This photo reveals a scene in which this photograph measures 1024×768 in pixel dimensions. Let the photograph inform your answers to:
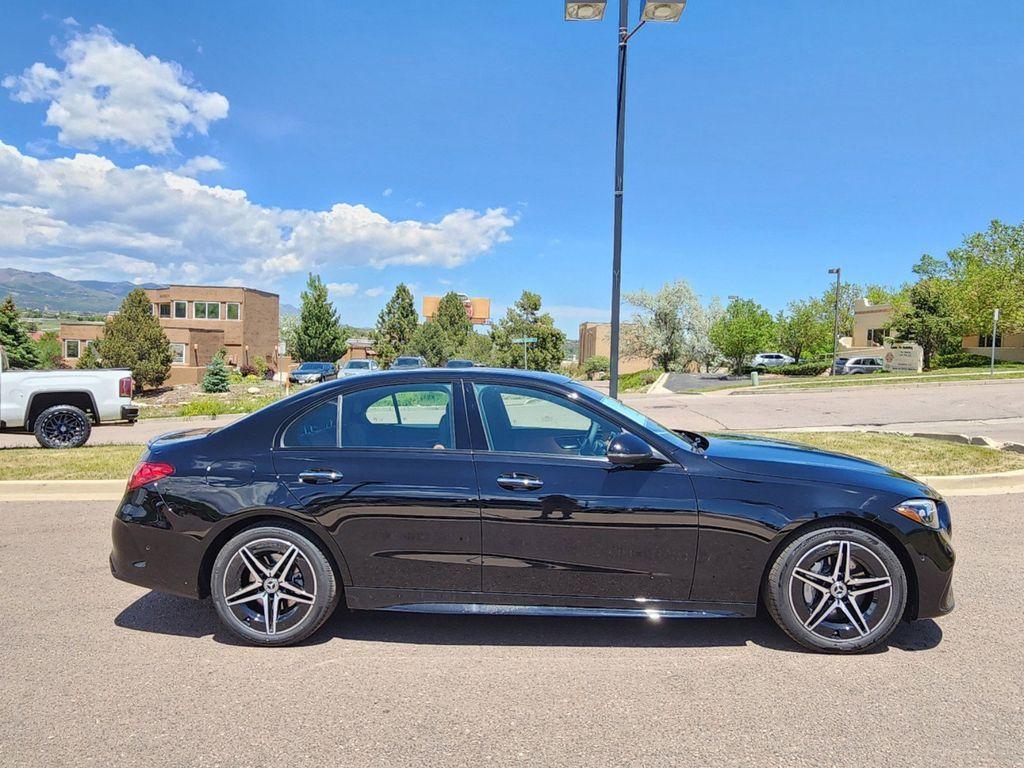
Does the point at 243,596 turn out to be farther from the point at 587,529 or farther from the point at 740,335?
the point at 740,335

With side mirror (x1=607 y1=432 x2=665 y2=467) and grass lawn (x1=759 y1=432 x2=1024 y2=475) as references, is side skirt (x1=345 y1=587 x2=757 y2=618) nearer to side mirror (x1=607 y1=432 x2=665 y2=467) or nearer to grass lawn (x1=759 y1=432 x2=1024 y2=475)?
side mirror (x1=607 y1=432 x2=665 y2=467)

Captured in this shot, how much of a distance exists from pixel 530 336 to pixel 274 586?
47.6 metres

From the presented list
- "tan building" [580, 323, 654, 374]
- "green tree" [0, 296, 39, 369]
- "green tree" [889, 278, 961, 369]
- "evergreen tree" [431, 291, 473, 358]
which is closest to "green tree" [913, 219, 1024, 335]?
"green tree" [889, 278, 961, 369]

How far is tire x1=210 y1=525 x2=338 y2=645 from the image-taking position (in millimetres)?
3543

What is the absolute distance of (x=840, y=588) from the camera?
343 cm

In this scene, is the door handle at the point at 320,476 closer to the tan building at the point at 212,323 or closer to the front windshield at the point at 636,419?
the front windshield at the point at 636,419

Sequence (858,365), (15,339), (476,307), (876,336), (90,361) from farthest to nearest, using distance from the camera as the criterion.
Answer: (476,307)
(876,336)
(15,339)
(90,361)
(858,365)

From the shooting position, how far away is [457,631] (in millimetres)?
3805

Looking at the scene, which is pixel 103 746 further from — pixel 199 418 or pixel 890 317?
pixel 890 317

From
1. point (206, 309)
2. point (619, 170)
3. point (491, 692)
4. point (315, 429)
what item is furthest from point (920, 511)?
point (206, 309)

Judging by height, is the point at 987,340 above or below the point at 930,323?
below

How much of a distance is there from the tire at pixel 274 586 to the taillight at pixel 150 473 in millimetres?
557

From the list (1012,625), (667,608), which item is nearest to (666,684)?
(667,608)

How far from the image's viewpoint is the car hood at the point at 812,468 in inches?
137
